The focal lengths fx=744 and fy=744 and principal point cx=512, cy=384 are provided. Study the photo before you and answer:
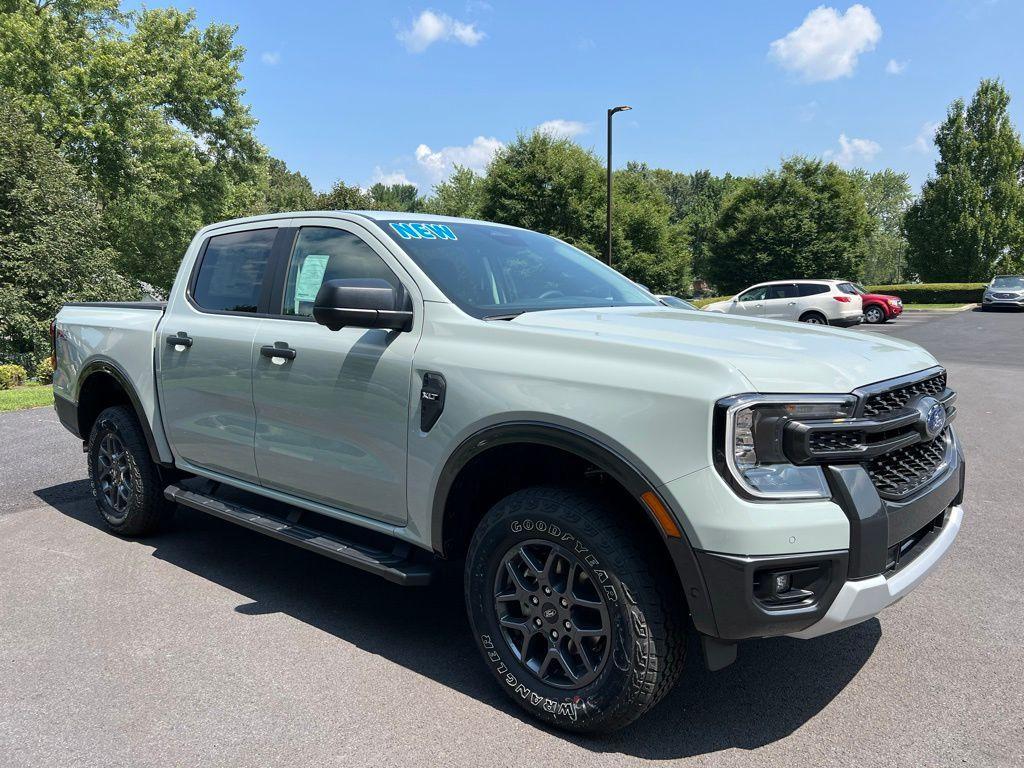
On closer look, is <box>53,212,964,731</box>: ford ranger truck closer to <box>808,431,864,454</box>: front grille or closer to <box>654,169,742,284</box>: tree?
<box>808,431,864,454</box>: front grille

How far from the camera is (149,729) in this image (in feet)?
9.04

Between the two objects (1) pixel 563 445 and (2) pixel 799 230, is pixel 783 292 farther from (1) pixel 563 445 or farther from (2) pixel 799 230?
(1) pixel 563 445

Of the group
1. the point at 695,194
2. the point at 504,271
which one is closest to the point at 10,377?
the point at 504,271

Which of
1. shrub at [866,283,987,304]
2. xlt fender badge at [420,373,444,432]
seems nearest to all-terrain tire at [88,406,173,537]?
xlt fender badge at [420,373,444,432]

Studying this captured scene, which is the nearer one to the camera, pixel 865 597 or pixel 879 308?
pixel 865 597

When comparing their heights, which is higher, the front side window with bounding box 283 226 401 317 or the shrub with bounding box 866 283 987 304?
the front side window with bounding box 283 226 401 317

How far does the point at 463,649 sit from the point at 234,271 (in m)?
2.47

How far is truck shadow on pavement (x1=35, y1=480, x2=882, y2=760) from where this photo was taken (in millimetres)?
2721

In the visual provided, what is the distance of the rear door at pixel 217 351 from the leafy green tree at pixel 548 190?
32587 millimetres

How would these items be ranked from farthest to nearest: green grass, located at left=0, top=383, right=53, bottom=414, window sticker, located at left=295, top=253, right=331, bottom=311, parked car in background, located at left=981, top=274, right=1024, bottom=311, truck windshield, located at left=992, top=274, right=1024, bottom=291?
truck windshield, located at left=992, top=274, right=1024, bottom=291
parked car in background, located at left=981, top=274, right=1024, bottom=311
green grass, located at left=0, top=383, right=53, bottom=414
window sticker, located at left=295, top=253, right=331, bottom=311

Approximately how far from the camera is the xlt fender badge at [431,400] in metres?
2.95

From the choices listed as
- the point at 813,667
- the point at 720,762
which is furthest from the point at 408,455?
the point at 813,667

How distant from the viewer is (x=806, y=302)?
23453 mm

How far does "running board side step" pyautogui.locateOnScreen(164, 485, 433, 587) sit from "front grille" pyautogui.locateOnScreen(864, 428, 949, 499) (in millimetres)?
1758
